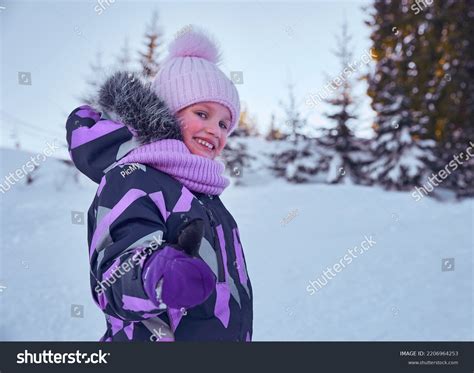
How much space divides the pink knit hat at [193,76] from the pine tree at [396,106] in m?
14.5

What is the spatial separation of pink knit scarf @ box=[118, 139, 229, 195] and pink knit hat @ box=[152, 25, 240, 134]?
240 mm

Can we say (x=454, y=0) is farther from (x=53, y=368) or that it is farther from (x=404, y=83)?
(x=53, y=368)

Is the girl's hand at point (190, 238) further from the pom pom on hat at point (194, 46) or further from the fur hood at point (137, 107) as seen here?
the pom pom on hat at point (194, 46)

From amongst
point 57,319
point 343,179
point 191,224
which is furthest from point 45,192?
point 191,224

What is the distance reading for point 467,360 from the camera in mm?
2660

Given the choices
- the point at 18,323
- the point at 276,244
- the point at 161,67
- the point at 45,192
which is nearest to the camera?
the point at 161,67

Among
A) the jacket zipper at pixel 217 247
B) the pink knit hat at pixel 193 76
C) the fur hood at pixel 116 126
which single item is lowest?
the jacket zipper at pixel 217 247

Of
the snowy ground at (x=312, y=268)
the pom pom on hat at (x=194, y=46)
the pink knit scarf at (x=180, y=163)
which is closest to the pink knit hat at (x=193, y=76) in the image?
the pom pom on hat at (x=194, y=46)

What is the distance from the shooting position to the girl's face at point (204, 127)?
71.0 inches

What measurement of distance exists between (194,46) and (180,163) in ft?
2.37

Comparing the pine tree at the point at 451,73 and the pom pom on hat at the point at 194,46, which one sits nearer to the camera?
the pom pom on hat at the point at 194,46

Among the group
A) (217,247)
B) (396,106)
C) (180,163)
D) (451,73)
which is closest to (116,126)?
(180,163)

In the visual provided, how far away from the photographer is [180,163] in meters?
1.62

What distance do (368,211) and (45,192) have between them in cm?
858
